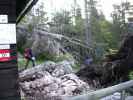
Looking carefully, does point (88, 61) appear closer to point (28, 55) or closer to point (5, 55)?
point (28, 55)

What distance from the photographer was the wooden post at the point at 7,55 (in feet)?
9.32

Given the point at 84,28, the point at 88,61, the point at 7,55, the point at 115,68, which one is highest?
the point at 84,28

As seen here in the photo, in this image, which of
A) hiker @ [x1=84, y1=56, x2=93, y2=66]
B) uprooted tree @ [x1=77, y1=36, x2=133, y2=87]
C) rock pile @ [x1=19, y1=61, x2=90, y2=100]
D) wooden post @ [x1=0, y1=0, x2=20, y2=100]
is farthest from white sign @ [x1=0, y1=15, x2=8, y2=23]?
uprooted tree @ [x1=77, y1=36, x2=133, y2=87]

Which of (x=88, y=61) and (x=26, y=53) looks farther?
(x=88, y=61)

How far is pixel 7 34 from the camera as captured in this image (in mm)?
2852

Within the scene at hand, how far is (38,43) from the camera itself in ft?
26.6

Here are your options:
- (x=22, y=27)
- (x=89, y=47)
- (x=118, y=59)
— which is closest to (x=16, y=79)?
(x=22, y=27)

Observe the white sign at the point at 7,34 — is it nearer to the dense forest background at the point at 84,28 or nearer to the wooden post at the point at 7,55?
the wooden post at the point at 7,55

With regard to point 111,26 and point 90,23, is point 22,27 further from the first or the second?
point 111,26

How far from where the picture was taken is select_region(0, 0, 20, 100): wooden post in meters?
2.84

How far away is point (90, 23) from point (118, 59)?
119 centimetres

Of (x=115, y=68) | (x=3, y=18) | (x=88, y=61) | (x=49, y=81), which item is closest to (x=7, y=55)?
(x=3, y=18)

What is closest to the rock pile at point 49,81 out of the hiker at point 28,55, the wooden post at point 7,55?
the hiker at point 28,55

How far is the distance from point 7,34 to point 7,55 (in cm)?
18
